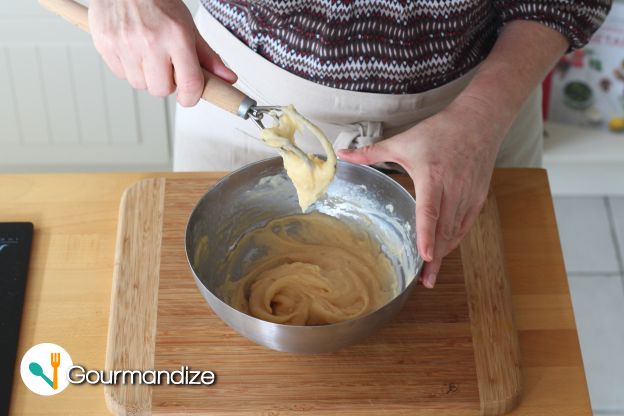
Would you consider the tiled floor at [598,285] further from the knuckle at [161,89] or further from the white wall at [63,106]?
the knuckle at [161,89]

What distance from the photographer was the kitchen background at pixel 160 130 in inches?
77.9

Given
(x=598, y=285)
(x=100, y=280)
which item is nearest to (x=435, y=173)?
(x=100, y=280)

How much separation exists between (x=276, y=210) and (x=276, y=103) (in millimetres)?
171

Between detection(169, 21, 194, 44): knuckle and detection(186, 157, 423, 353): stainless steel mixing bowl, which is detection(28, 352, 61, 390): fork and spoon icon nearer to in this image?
detection(186, 157, 423, 353): stainless steel mixing bowl

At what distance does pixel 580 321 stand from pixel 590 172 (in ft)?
1.54

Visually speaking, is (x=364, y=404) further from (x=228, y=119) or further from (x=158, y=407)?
(x=228, y=119)

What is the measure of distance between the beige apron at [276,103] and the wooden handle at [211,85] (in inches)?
8.6

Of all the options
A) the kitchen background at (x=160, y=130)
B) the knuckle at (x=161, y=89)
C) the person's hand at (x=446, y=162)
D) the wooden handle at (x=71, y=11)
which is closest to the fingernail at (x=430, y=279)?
the person's hand at (x=446, y=162)

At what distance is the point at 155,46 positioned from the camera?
0.99 meters

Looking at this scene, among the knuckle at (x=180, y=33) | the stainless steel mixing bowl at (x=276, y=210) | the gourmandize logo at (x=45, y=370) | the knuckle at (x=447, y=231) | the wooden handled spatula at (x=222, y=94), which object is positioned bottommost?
the gourmandize logo at (x=45, y=370)

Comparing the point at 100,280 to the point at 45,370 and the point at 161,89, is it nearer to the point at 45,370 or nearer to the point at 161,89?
the point at 45,370

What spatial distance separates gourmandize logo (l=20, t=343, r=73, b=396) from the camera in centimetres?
101

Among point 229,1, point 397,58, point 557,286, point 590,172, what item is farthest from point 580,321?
point 229,1

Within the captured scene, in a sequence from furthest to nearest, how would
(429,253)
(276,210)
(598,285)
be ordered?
(598,285) → (276,210) → (429,253)
